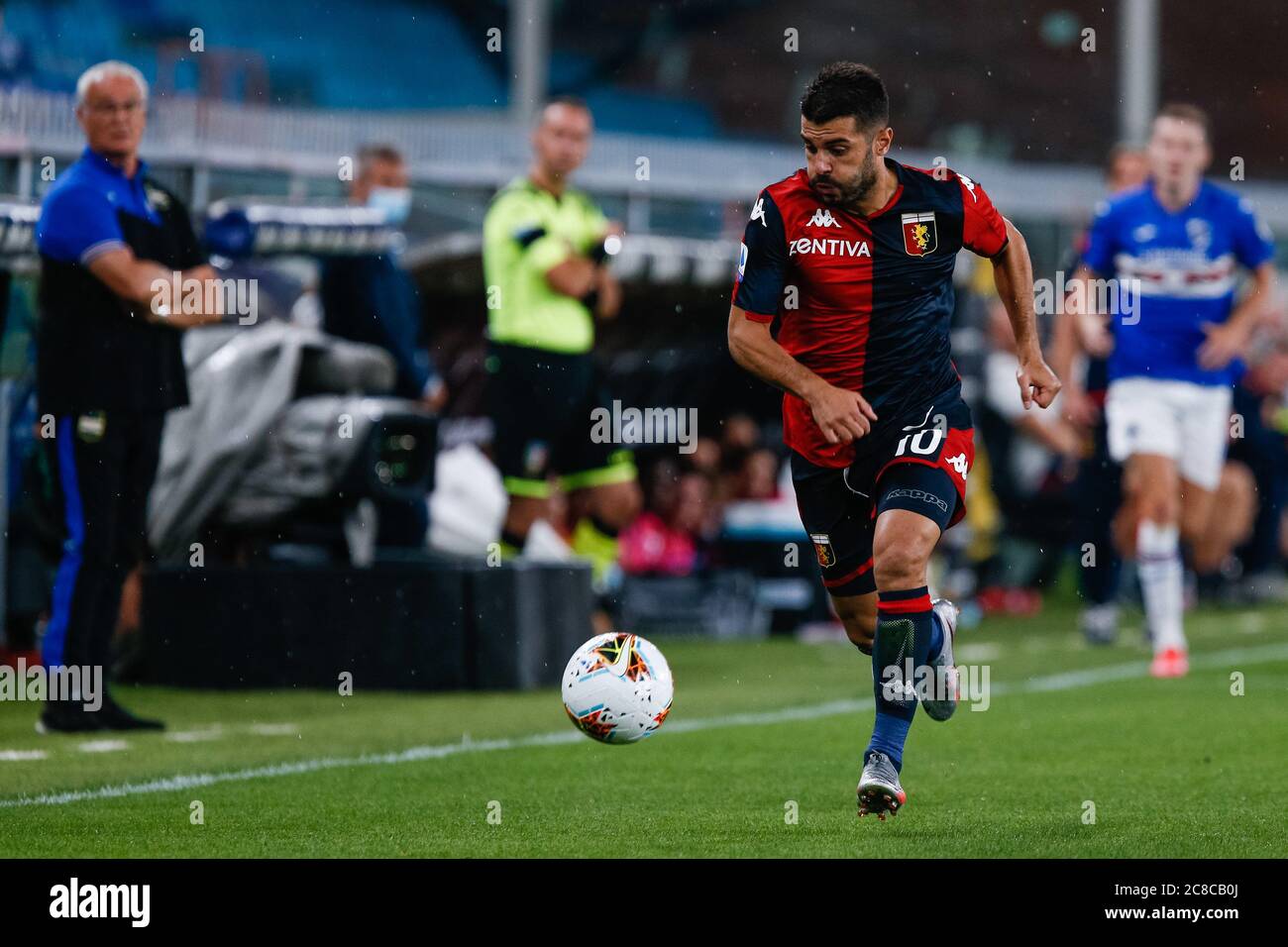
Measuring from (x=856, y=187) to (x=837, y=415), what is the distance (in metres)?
0.59

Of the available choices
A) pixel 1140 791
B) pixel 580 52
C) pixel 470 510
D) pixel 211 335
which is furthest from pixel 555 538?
pixel 580 52

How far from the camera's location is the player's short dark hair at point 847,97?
17.9ft

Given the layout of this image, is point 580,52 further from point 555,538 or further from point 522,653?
point 522,653

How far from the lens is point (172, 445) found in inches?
375

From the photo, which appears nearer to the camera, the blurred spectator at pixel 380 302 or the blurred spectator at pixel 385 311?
the blurred spectator at pixel 385 311

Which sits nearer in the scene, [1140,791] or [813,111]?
[813,111]

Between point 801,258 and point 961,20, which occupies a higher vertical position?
point 961,20

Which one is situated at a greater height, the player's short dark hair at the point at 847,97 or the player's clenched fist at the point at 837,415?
the player's short dark hair at the point at 847,97

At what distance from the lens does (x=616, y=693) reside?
5.84 m

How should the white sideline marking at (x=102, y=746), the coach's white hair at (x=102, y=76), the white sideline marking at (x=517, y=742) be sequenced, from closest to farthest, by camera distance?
the white sideline marking at (x=517, y=742), the white sideline marking at (x=102, y=746), the coach's white hair at (x=102, y=76)

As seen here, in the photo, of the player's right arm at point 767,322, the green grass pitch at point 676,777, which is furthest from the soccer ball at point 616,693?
the player's right arm at point 767,322

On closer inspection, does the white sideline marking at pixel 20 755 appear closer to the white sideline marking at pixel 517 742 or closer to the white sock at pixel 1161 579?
the white sideline marking at pixel 517 742

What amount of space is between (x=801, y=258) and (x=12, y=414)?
4.89 metres

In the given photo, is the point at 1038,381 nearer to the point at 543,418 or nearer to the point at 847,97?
the point at 847,97
